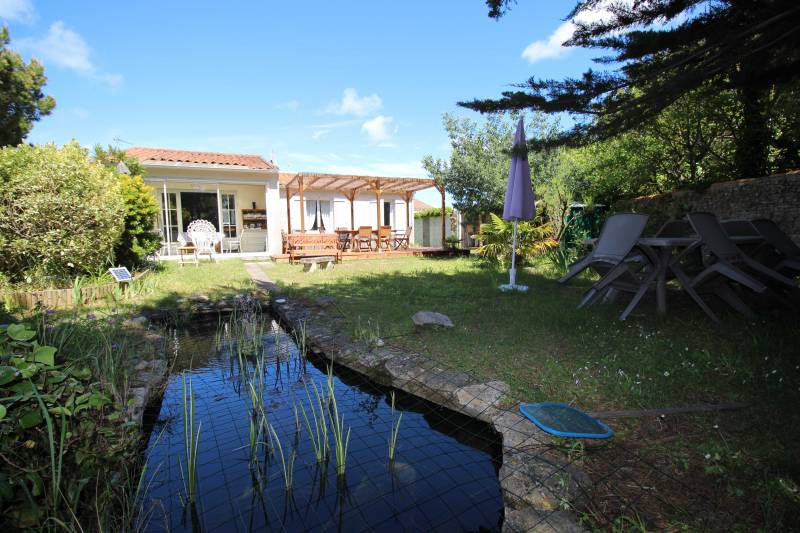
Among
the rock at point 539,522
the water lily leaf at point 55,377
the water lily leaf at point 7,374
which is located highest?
the water lily leaf at point 7,374

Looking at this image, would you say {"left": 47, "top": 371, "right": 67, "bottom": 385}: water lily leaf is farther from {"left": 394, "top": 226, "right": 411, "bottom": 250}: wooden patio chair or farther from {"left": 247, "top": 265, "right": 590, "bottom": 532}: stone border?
{"left": 394, "top": 226, "right": 411, "bottom": 250}: wooden patio chair

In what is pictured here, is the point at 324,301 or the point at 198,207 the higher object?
the point at 198,207

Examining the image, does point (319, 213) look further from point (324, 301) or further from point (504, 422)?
point (504, 422)

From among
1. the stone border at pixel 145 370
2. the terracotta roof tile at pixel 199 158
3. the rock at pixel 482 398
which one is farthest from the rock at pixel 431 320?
the terracotta roof tile at pixel 199 158

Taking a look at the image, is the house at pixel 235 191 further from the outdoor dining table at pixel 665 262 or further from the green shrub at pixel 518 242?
the outdoor dining table at pixel 665 262

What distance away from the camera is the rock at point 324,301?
19.4 feet

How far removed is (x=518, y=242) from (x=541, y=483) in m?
8.09

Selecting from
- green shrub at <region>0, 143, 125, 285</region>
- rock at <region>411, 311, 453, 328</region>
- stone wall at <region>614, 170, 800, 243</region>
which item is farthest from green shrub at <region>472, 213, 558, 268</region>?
green shrub at <region>0, 143, 125, 285</region>

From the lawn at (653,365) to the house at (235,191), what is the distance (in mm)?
8386

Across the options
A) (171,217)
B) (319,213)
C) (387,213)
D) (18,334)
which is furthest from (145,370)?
(387,213)

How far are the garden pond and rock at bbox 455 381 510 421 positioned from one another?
104 mm

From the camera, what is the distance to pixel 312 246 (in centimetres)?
1277

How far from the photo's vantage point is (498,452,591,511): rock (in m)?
1.76

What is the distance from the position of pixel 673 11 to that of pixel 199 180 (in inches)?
521
